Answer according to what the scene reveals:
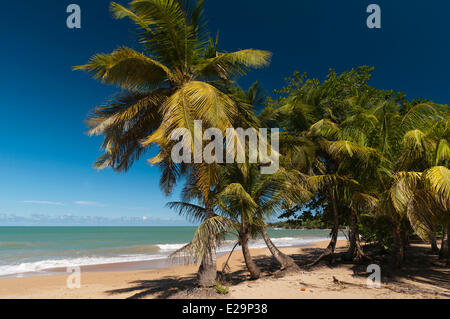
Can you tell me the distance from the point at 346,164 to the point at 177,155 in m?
5.82

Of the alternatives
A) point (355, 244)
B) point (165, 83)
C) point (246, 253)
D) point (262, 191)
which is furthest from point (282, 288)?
point (165, 83)

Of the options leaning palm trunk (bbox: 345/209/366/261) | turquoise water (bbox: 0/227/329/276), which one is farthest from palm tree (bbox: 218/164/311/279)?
leaning palm trunk (bbox: 345/209/366/261)

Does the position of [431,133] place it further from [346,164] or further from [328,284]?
[328,284]

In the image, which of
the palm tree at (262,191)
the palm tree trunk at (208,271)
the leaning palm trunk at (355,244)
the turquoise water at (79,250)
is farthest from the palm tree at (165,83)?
the leaning palm trunk at (355,244)

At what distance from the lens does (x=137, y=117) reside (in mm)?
7500

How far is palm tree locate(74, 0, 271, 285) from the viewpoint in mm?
5883

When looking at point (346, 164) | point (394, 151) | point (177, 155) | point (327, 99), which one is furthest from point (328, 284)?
point (327, 99)

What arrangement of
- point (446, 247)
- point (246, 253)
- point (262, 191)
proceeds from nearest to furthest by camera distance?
point (262, 191) → point (246, 253) → point (446, 247)

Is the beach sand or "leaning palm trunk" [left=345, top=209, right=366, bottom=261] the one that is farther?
"leaning palm trunk" [left=345, top=209, right=366, bottom=261]

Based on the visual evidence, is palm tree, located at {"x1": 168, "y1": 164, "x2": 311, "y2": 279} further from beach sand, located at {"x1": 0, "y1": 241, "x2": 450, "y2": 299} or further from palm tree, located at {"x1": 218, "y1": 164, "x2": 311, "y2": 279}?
beach sand, located at {"x1": 0, "y1": 241, "x2": 450, "y2": 299}

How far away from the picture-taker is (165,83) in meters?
7.49

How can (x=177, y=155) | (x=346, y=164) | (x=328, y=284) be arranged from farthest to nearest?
(x=346, y=164), (x=328, y=284), (x=177, y=155)

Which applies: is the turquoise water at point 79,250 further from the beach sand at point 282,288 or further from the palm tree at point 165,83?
the palm tree at point 165,83

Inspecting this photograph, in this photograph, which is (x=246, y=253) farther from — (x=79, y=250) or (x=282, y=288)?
(x=79, y=250)
